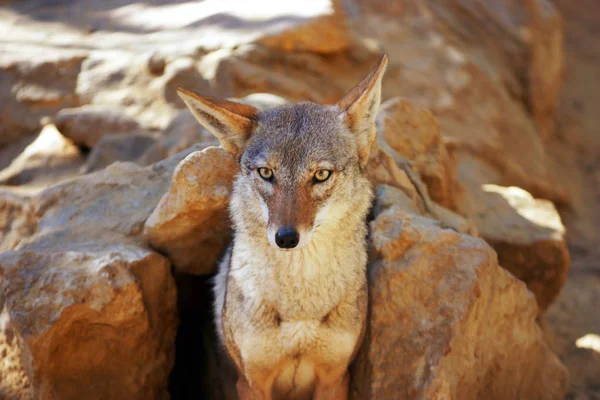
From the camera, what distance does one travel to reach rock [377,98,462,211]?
5391mm

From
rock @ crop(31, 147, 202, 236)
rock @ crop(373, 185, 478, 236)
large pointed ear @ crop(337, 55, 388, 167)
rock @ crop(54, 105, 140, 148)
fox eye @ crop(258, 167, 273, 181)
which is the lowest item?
rock @ crop(54, 105, 140, 148)

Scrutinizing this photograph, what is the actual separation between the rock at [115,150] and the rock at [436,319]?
3093 millimetres

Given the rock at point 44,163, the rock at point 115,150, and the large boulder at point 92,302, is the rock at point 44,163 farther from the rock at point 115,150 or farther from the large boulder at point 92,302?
the large boulder at point 92,302

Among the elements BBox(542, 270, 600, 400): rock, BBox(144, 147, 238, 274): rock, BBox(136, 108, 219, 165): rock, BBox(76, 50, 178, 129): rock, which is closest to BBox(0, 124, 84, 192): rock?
BBox(76, 50, 178, 129): rock

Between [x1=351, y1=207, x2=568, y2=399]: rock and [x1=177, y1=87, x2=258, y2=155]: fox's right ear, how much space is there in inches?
42.5

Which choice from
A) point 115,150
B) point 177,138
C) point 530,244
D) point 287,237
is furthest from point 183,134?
point 530,244

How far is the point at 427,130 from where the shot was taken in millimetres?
5578

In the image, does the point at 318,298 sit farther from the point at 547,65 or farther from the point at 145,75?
the point at 547,65

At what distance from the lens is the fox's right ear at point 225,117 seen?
12.4ft

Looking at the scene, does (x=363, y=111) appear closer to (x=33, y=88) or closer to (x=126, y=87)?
(x=126, y=87)

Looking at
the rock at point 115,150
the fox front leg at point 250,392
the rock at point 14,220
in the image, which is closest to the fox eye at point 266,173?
the fox front leg at point 250,392

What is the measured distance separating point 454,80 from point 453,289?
215 inches

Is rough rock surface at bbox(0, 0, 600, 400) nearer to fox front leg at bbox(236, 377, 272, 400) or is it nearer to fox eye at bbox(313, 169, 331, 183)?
fox front leg at bbox(236, 377, 272, 400)

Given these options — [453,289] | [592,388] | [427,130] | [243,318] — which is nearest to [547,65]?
[427,130]
